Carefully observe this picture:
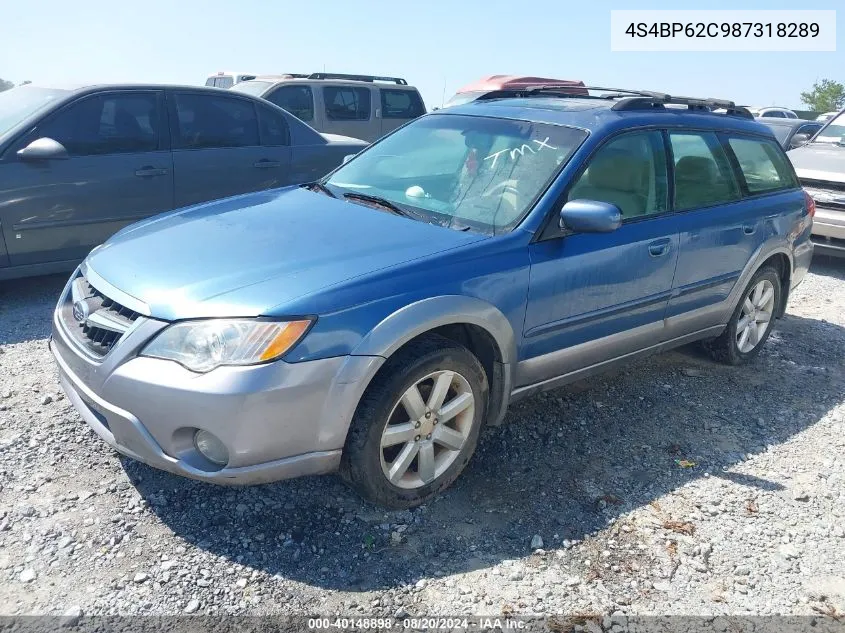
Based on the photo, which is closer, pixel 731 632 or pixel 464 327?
pixel 731 632

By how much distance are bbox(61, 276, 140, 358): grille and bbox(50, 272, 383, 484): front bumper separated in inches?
3.2

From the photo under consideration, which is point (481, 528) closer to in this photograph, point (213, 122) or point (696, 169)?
point (696, 169)

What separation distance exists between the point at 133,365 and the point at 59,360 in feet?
2.22

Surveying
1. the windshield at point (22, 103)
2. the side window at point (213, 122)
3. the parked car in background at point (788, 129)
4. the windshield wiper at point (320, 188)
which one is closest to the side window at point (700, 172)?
the windshield wiper at point (320, 188)

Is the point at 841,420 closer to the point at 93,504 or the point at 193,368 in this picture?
the point at 193,368

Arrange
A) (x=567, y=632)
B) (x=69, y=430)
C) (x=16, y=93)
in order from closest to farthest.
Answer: (x=567, y=632)
(x=69, y=430)
(x=16, y=93)

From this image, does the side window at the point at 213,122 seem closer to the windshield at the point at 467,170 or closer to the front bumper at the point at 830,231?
the windshield at the point at 467,170

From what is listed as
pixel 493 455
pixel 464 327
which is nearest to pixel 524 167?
pixel 464 327

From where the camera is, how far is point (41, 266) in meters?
5.17

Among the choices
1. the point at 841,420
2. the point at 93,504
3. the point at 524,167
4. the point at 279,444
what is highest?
the point at 524,167

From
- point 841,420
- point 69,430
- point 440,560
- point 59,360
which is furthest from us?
point 841,420

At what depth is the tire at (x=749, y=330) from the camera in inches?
185

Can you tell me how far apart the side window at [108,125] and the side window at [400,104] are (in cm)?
666

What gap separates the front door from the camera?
3.32m
